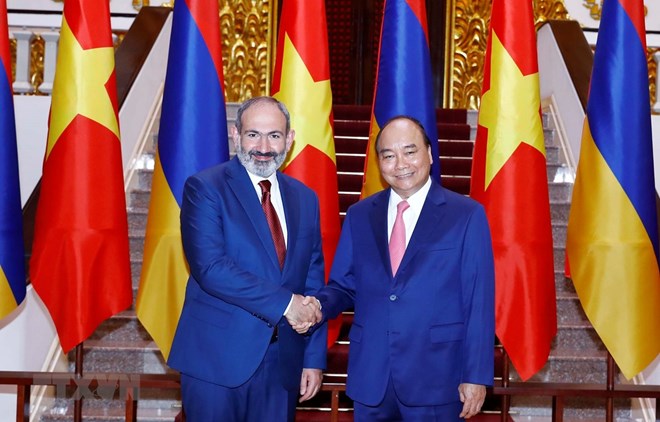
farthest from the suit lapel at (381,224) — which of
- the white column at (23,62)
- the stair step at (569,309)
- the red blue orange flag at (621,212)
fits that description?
the white column at (23,62)

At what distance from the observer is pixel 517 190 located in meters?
3.48

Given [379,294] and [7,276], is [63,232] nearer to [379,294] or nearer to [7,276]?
[7,276]

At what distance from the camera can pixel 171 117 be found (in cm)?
354

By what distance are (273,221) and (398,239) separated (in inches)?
15.1

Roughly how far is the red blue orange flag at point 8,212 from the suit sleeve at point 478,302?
1.76 m

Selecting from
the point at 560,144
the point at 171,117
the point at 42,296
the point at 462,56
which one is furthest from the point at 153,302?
the point at 462,56

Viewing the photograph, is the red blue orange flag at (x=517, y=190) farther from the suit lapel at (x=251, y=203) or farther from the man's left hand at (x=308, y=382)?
the suit lapel at (x=251, y=203)

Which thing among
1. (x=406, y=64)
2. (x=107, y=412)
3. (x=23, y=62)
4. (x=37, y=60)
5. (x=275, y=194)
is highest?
(x=37, y=60)

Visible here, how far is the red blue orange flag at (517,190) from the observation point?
3.41m

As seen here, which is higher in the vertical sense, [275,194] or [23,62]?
[23,62]

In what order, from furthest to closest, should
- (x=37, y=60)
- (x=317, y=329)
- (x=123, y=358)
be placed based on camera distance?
(x=37, y=60) → (x=123, y=358) → (x=317, y=329)

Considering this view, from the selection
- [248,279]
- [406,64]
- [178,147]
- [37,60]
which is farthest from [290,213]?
[37,60]

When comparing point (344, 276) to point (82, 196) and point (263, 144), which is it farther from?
point (82, 196)

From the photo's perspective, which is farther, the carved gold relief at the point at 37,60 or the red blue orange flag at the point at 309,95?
the carved gold relief at the point at 37,60
